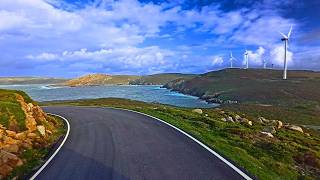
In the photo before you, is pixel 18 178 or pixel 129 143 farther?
pixel 129 143

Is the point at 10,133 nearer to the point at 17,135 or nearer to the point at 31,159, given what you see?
the point at 17,135

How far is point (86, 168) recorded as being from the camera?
46.6ft

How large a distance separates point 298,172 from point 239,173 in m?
4.86

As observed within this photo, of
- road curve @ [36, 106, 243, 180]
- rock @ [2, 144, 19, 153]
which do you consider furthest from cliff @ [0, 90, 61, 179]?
road curve @ [36, 106, 243, 180]

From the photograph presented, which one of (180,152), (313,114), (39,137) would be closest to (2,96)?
(39,137)

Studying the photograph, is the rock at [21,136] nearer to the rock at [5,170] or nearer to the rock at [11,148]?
the rock at [11,148]

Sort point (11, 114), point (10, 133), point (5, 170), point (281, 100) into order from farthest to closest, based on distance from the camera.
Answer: point (281, 100), point (11, 114), point (10, 133), point (5, 170)

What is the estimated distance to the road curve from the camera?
41.3 feet

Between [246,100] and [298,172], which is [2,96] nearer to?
[298,172]

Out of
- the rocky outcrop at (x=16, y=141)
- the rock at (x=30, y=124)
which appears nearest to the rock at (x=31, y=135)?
the rocky outcrop at (x=16, y=141)

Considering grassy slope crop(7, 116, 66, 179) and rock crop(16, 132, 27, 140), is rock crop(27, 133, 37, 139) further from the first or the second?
grassy slope crop(7, 116, 66, 179)

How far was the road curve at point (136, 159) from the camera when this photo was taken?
12586 mm

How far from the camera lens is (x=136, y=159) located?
49.7ft

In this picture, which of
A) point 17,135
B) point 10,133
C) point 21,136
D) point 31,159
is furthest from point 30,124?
point 31,159
